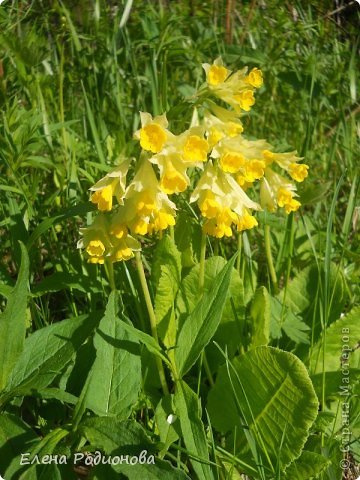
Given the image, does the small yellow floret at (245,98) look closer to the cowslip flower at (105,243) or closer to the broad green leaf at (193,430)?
the cowslip flower at (105,243)

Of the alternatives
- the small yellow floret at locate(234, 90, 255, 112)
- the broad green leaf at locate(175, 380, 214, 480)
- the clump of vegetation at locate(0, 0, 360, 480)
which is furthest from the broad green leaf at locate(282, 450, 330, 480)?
the small yellow floret at locate(234, 90, 255, 112)

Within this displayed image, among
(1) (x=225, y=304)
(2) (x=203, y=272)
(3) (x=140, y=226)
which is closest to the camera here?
(3) (x=140, y=226)

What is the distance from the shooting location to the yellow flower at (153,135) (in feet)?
5.01

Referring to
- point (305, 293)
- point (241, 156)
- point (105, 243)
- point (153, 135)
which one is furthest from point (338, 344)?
point (153, 135)

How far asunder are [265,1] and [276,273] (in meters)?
2.01

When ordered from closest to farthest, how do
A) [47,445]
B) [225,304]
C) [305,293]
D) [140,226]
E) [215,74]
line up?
[47,445] → [140,226] → [215,74] → [225,304] → [305,293]

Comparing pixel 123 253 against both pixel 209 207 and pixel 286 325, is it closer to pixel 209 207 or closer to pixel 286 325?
pixel 209 207

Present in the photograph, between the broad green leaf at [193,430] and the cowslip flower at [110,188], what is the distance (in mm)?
518

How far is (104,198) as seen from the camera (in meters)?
1.61

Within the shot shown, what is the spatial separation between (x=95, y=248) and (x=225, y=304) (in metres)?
0.50

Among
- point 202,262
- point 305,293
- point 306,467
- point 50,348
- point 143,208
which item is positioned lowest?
point 306,467

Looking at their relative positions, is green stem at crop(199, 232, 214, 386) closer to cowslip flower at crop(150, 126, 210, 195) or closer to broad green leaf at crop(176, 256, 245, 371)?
broad green leaf at crop(176, 256, 245, 371)

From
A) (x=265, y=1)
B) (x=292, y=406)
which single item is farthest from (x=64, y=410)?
(x=265, y=1)

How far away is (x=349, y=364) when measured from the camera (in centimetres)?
205
